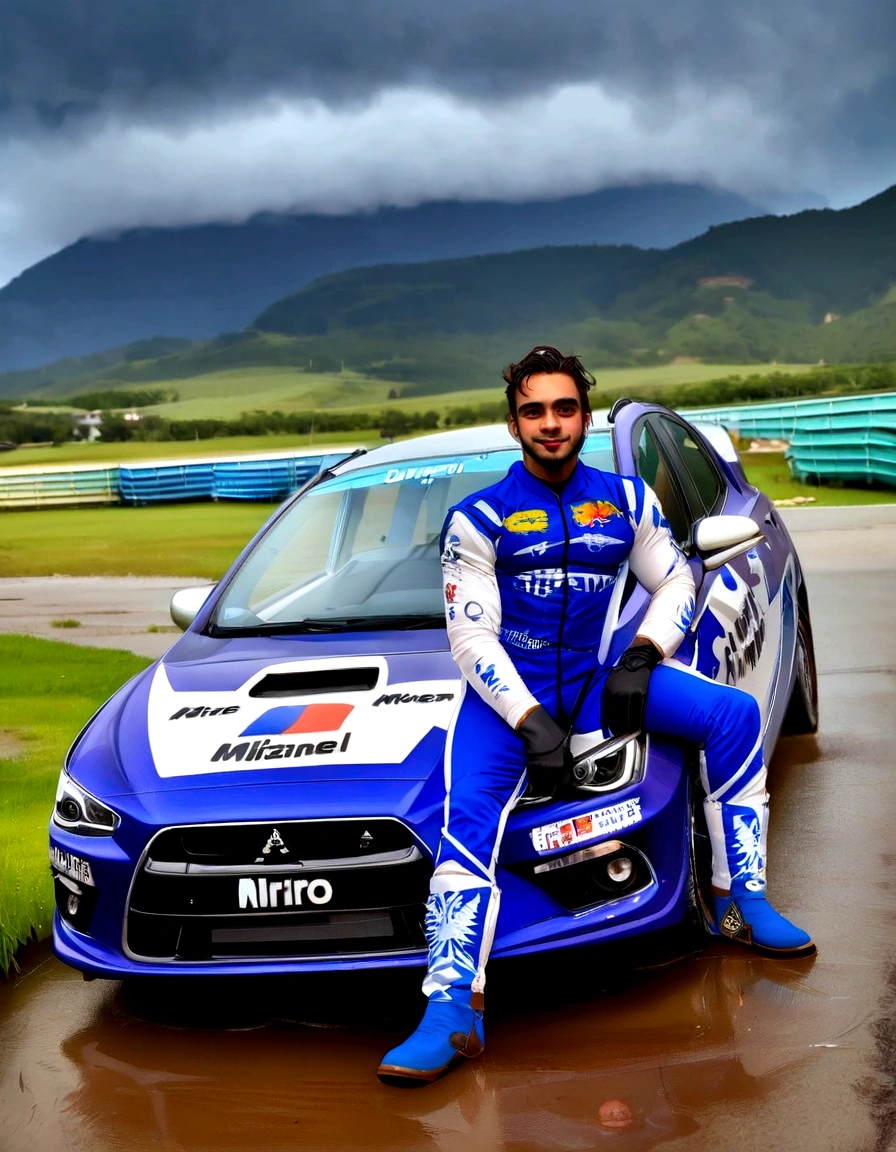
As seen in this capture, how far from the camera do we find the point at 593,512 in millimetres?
3934

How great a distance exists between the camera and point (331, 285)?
7234 inches

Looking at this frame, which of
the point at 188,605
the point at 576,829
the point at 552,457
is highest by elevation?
the point at 552,457

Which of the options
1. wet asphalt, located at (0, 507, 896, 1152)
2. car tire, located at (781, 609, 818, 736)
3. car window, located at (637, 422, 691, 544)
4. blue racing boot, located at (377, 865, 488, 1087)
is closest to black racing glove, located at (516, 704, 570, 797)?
blue racing boot, located at (377, 865, 488, 1087)

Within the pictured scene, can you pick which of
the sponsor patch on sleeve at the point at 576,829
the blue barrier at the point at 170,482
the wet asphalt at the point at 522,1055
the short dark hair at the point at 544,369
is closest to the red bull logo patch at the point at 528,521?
the short dark hair at the point at 544,369

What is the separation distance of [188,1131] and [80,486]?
41.2 m

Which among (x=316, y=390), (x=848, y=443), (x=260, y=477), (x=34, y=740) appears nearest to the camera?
(x=34, y=740)

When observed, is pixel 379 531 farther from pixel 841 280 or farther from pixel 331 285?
pixel 331 285

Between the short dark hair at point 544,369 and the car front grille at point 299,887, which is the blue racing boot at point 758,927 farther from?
the short dark hair at point 544,369

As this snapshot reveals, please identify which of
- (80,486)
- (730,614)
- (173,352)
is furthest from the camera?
(173,352)

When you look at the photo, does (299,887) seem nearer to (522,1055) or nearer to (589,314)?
(522,1055)

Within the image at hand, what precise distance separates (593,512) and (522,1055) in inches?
54.3

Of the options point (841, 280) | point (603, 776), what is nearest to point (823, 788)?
point (603, 776)

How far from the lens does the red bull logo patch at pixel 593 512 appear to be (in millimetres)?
3916

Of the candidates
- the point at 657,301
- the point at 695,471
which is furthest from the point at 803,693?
the point at 657,301
